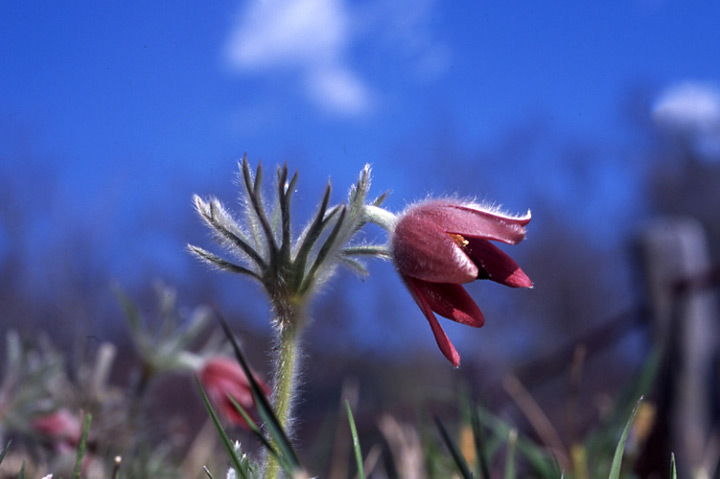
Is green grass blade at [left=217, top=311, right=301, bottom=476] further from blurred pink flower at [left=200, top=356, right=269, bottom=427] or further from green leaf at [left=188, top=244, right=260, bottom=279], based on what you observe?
blurred pink flower at [left=200, top=356, right=269, bottom=427]

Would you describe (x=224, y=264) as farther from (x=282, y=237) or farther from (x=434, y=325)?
(x=434, y=325)

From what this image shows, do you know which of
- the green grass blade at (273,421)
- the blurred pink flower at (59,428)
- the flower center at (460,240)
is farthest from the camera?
the blurred pink flower at (59,428)

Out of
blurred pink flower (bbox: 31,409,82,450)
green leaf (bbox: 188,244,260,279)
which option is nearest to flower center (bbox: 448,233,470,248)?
green leaf (bbox: 188,244,260,279)

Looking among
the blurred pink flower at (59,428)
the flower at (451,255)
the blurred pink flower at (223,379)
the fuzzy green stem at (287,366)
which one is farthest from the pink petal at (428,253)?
the blurred pink flower at (59,428)

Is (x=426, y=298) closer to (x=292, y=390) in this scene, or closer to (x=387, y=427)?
(x=292, y=390)

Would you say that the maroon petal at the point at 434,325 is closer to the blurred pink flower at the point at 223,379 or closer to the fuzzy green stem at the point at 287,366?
the fuzzy green stem at the point at 287,366

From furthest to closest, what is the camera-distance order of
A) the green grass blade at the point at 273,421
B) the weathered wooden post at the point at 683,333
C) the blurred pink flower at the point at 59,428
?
the weathered wooden post at the point at 683,333, the blurred pink flower at the point at 59,428, the green grass blade at the point at 273,421

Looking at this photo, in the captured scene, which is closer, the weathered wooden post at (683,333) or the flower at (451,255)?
the flower at (451,255)

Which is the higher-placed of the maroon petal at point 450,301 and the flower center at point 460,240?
the flower center at point 460,240
